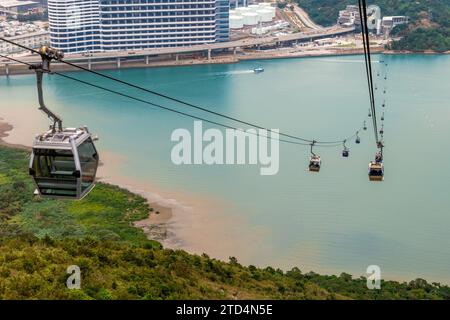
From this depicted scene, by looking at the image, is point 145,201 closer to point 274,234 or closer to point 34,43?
point 274,234

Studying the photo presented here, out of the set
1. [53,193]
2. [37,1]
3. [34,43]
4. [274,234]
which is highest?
[37,1]

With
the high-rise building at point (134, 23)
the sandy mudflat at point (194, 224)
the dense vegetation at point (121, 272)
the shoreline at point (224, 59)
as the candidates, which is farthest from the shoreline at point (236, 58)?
the dense vegetation at point (121, 272)

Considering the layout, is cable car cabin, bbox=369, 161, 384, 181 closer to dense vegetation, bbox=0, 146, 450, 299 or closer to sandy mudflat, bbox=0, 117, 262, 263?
dense vegetation, bbox=0, 146, 450, 299

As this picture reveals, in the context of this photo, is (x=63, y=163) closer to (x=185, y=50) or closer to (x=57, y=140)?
(x=57, y=140)

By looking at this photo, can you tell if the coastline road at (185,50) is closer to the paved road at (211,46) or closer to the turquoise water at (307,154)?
the paved road at (211,46)

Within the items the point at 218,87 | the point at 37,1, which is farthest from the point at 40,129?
the point at 37,1

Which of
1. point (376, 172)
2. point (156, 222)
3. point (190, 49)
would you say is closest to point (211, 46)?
point (190, 49)
